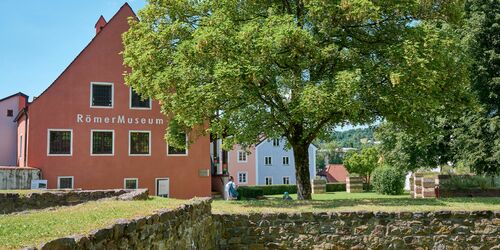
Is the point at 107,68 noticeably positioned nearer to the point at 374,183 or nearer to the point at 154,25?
the point at 154,25

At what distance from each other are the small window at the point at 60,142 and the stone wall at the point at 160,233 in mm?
19130

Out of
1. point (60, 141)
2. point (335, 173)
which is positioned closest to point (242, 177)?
point (335, 173)

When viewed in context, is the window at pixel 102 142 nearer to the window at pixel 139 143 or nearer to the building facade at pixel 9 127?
the window at pixel 139 143

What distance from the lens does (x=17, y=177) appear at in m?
24.3

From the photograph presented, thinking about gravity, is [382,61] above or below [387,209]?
above

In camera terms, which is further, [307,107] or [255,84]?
[255,84]

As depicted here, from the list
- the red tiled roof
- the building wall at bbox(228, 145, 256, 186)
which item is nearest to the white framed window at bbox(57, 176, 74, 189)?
the building wall at bbox(228, 145, 256, 186)

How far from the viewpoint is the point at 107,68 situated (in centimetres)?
2905

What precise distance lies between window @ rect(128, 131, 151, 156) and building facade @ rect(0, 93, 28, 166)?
1028 centimetres

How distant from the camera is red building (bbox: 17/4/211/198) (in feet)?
91.1

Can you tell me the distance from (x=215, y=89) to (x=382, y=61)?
223 inches

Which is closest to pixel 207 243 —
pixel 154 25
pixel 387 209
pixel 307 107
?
pixel 387 209

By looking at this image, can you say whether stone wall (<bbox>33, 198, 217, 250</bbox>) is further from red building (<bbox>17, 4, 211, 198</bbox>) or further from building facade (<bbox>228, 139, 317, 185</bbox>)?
building facade (<bbox>228, 139, 317, 185</bbox>)

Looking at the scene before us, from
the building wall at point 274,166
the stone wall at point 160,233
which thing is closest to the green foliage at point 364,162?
the building wall at point 274,166
